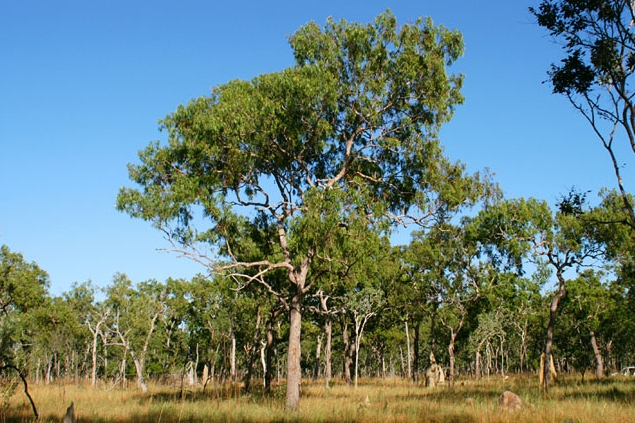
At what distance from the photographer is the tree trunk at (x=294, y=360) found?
17.3m

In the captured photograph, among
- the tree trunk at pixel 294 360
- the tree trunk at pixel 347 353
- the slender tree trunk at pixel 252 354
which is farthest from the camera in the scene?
the tree trunk at pixel 347 353

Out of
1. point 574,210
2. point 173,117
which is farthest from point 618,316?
point 173,117

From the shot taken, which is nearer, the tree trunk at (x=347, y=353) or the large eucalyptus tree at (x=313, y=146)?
the large eucalyptus tree at (x=313, y=146)

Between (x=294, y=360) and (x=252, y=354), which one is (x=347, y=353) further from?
(x=294, y=360)

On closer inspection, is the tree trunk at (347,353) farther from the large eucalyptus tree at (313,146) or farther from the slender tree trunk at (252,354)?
the large eucalyptus tree at (313,146)

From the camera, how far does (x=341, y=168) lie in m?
20.8

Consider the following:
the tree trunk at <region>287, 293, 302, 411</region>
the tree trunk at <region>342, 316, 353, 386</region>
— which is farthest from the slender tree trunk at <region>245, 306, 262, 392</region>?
the tree trunk at <region>342, 316, 353, 386</region>

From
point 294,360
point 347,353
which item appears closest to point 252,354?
point 294,360

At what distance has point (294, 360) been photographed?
18.3 meters

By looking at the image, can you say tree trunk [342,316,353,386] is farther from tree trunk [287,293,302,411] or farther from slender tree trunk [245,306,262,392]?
tree trunk [287,293,302,411]

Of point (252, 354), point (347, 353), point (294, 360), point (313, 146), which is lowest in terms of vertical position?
point (347, 353)

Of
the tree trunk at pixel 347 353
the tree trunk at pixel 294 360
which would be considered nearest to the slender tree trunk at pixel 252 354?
the tree trunk at pixel 294 360

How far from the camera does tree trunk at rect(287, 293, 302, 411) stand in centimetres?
1734

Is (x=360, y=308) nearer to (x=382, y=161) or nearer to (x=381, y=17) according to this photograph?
(x=382, y=161)
